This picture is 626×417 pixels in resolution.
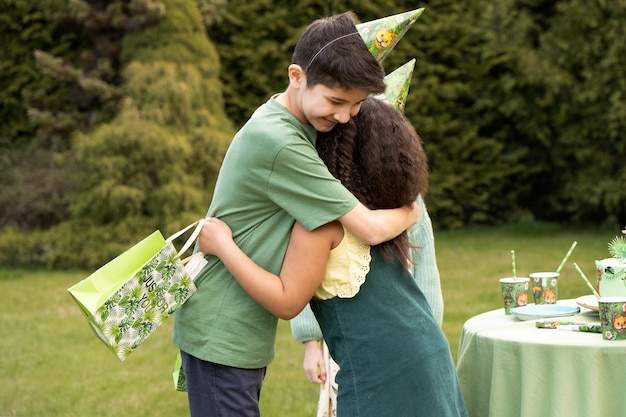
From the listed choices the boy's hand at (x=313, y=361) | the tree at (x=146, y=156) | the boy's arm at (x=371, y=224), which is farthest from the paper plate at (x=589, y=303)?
the tree at (x=146, y=156)

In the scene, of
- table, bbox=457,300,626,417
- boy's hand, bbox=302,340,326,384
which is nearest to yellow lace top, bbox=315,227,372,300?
boy's hand, bbox=302,340,326,384

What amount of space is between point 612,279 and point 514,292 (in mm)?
326

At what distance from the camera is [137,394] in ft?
14.8

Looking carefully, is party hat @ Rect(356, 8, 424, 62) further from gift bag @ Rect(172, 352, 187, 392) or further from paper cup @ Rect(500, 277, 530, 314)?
paper cup @ Rect(500, 277, 530, 314)

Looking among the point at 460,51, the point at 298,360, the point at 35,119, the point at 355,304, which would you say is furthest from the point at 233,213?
the point at 460,51

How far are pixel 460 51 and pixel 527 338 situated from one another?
7.59 m

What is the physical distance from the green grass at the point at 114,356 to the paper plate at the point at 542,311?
1695 mm

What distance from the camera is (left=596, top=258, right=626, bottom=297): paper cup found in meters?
2.50

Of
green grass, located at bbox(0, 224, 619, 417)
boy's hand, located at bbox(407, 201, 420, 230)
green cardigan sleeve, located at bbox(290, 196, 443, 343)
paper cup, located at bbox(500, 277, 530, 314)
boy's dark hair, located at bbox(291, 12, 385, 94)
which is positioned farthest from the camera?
green grass, located at bbox(0, 224, 619, 417)

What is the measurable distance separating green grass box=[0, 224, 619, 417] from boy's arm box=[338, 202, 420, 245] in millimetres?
2322

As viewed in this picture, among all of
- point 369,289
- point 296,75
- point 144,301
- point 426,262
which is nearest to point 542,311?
point 426,262

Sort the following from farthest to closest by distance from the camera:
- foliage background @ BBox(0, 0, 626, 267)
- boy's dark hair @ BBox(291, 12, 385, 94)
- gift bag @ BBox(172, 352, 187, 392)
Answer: foliage background @ BBox(0, 0, 626, 267) → gift bag @ BBox(172, 352, 187, 392) → boy's dark hair @ BBox(291, 12, 385, 94)

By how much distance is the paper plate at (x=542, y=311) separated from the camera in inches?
103

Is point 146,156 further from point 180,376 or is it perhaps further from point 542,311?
point 180,376
